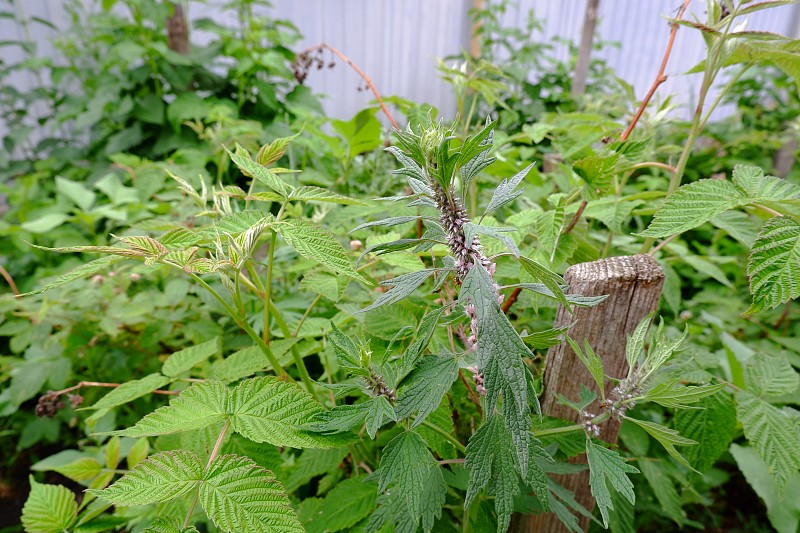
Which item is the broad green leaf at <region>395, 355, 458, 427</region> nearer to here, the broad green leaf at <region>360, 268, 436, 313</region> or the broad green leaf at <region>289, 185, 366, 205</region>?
the broad green leaf at <region>360, 268, 436, 313</region>

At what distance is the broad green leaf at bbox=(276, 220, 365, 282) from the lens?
23.0 inches

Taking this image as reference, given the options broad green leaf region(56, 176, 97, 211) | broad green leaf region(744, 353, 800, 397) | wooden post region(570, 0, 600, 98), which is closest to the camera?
broad green leaf region(744, 353, 800, 397)

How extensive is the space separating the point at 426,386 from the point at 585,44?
2864 millimetres

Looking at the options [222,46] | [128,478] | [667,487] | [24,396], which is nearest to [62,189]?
[24,396]

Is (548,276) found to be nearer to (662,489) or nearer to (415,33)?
(662,489)

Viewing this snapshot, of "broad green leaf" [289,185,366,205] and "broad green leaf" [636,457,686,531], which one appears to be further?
"broad green leaf" [636,457,686,531]

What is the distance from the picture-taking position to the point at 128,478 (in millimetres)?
A: 520

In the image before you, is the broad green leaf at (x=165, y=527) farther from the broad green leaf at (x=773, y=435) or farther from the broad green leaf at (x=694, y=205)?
the broad green leaf at (x=773, y=435)

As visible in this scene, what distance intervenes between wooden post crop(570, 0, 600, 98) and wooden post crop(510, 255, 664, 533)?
8.17ft

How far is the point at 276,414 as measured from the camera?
580 millimetres

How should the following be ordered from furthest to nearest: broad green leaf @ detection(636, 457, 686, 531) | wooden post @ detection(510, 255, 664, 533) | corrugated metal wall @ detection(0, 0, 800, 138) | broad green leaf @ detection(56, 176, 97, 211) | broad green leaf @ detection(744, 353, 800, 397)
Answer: corrugated metal wall @ detection(0, 0, 800, 138), broad green leaf @ detection(56, 176, 97, 211), broad green leaf @ detection(636, 457, 686, 531), broad green leaf @ detection(744, 353, 800, 397), wooden post @ detection(510, 255, 664, 533)

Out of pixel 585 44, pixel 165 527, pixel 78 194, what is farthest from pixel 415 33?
pixel 165 527

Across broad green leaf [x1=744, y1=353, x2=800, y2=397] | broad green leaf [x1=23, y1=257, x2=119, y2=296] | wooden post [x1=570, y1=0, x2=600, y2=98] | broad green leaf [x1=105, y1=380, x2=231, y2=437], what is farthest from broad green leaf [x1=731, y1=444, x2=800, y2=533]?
wooden post [x1=570, y1=0, x2=600, y2=98]

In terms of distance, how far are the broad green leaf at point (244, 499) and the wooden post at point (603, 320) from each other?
37cm
